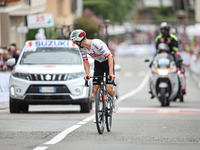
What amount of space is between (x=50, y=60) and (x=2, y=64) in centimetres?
499

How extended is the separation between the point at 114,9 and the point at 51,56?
8086 cm

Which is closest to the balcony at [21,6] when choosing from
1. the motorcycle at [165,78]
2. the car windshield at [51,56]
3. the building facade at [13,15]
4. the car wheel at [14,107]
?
the building facade at [13,15]

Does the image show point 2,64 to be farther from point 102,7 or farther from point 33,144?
point 102,7

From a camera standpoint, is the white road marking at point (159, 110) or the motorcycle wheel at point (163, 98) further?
the motorcycle wheel at point (163, 98)

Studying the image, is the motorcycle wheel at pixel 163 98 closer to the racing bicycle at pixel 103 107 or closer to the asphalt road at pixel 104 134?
the asphalt road at pixel 104 134

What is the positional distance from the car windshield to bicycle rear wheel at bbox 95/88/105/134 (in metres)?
5.02

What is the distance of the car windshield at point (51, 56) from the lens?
16.1m

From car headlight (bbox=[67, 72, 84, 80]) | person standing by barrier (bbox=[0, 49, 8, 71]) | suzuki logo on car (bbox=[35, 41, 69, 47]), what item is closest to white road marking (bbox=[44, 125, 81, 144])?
car headlight (bbox=[67, 72, 84, 80])

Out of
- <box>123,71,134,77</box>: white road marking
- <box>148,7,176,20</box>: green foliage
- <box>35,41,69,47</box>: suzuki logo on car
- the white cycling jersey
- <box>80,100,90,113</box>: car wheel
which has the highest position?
the white cycling jersey

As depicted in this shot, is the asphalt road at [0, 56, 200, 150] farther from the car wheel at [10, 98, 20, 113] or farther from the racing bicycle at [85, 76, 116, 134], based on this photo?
the car wheel at [10, 98, 20, 113]

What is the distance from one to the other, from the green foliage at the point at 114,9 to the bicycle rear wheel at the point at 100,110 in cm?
8280

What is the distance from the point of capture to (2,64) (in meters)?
20.7

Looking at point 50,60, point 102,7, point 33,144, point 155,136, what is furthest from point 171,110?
point 102,7

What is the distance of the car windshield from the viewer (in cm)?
1606
